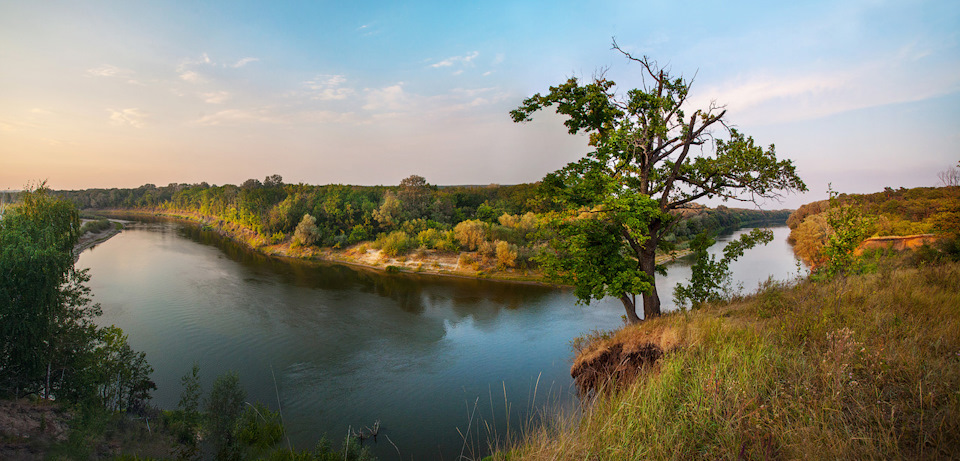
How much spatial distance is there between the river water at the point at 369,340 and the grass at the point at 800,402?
118 cm

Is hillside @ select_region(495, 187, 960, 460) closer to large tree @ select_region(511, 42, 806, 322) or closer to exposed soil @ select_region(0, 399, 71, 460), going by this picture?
large tree @ select_region(511, 42, 806, 322)

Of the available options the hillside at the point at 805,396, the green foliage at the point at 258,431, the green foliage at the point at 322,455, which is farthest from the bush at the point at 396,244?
the hillside at the point at 805,396

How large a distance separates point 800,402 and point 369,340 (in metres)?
18.0

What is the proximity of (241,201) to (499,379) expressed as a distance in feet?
194

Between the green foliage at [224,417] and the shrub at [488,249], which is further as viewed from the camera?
the shrub at [488,249]

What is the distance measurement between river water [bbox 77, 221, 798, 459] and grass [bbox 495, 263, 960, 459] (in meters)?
1.18

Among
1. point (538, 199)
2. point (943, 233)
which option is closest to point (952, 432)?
point (538, 199)

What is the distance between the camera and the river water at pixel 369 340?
11.9 meters

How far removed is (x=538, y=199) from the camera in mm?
10117

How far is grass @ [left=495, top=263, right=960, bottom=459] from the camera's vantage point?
8.55ft

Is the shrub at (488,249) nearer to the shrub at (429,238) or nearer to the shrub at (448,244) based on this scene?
the shrub at (448,244)

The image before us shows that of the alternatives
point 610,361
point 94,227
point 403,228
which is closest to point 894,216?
point 610,361

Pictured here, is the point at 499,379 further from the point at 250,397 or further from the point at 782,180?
the point at 782,180

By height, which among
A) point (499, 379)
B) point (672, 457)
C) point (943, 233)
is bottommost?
point (499, 379)
